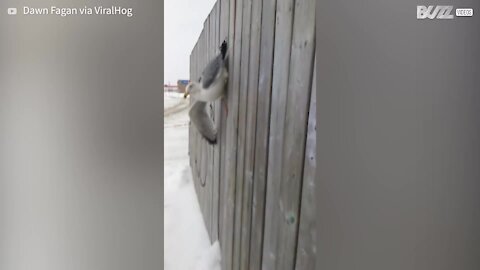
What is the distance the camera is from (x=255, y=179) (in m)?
0.77

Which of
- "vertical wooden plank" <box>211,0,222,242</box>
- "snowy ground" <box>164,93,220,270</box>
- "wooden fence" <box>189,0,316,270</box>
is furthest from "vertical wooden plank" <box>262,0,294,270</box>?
"vertical wooden plank" <box>211,0,222,242</box>

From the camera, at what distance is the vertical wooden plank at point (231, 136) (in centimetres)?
90

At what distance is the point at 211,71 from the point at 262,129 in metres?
0.35

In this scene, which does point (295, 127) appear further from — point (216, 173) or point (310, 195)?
point (216, 173)

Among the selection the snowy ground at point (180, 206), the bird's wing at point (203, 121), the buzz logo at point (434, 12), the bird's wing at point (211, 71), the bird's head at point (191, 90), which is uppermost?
the buzz logo at point (434, 12)

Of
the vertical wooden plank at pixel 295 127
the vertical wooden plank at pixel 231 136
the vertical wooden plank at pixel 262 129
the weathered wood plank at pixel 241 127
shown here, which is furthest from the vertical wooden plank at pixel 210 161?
the vertical wooden plank at pixel 295 127

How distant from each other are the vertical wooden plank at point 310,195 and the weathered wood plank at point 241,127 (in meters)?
0.31

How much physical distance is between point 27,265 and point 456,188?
963 millimetres

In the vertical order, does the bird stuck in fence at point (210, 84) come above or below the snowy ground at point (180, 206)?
above

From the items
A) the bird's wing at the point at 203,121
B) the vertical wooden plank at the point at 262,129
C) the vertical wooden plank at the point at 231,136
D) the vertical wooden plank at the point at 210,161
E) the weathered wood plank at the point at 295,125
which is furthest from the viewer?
the vertical wooden plank at the point at 210,161

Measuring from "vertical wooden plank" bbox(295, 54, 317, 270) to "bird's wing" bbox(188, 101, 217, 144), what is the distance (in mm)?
490

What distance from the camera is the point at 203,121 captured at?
111cm

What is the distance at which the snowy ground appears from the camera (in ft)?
2.53

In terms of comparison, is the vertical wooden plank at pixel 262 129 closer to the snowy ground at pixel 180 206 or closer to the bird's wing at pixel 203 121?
the snowy ground at pixel 180 206
